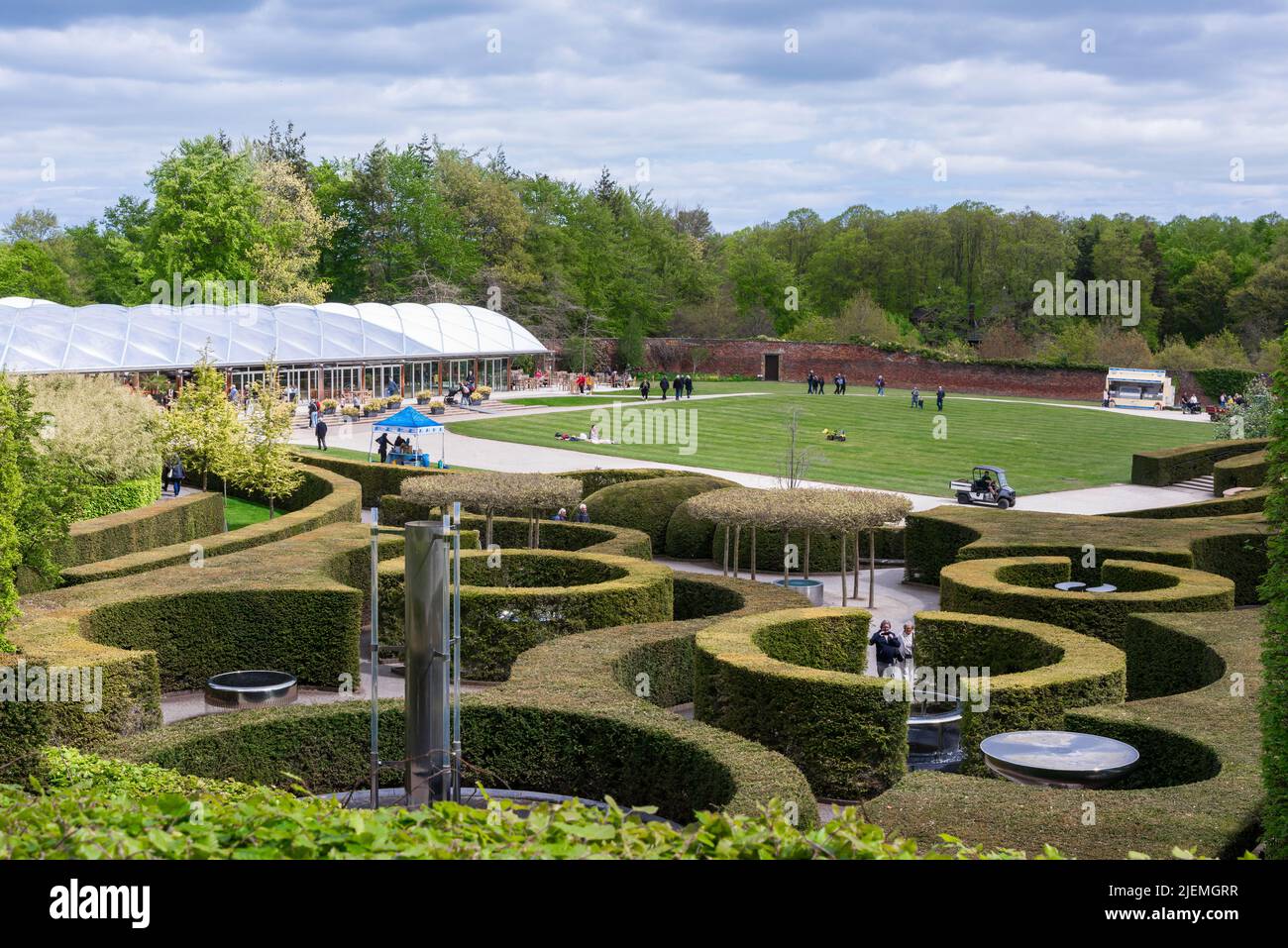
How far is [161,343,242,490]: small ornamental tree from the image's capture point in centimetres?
3123

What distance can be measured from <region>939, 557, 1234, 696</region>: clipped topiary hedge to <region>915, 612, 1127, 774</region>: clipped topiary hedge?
5.36 feet

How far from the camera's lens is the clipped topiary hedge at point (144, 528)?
23109mm

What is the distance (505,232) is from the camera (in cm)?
8581

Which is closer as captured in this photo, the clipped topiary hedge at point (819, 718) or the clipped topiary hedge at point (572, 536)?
the clipped topiary hedge at point (819, 718)

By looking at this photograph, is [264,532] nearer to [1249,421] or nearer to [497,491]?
[497,491]

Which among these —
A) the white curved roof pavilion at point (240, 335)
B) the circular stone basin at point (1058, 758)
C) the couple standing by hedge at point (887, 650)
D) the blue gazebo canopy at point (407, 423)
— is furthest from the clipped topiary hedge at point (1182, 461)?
the white curved roof pavilion at point (240, 335)

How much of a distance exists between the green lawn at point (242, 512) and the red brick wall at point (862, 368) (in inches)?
2120

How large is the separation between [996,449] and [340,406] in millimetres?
28599

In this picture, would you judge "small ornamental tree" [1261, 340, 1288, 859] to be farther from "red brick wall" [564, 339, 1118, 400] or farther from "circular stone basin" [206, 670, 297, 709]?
"red brick wall" [564, 339, 1118, 400]

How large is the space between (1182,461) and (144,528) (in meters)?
32.8

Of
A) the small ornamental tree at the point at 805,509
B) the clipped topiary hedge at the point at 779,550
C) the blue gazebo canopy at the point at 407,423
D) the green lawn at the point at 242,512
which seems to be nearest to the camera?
the small ornamental tree at the point at 805,509

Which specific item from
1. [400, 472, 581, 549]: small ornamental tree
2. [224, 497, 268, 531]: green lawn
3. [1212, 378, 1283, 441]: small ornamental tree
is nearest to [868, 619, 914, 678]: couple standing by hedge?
[400, 472, 581, 549]: small ornamental tree

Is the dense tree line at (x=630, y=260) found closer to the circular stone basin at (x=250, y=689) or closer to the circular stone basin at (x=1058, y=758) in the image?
the circular stone basin at (x=250, y=689)
